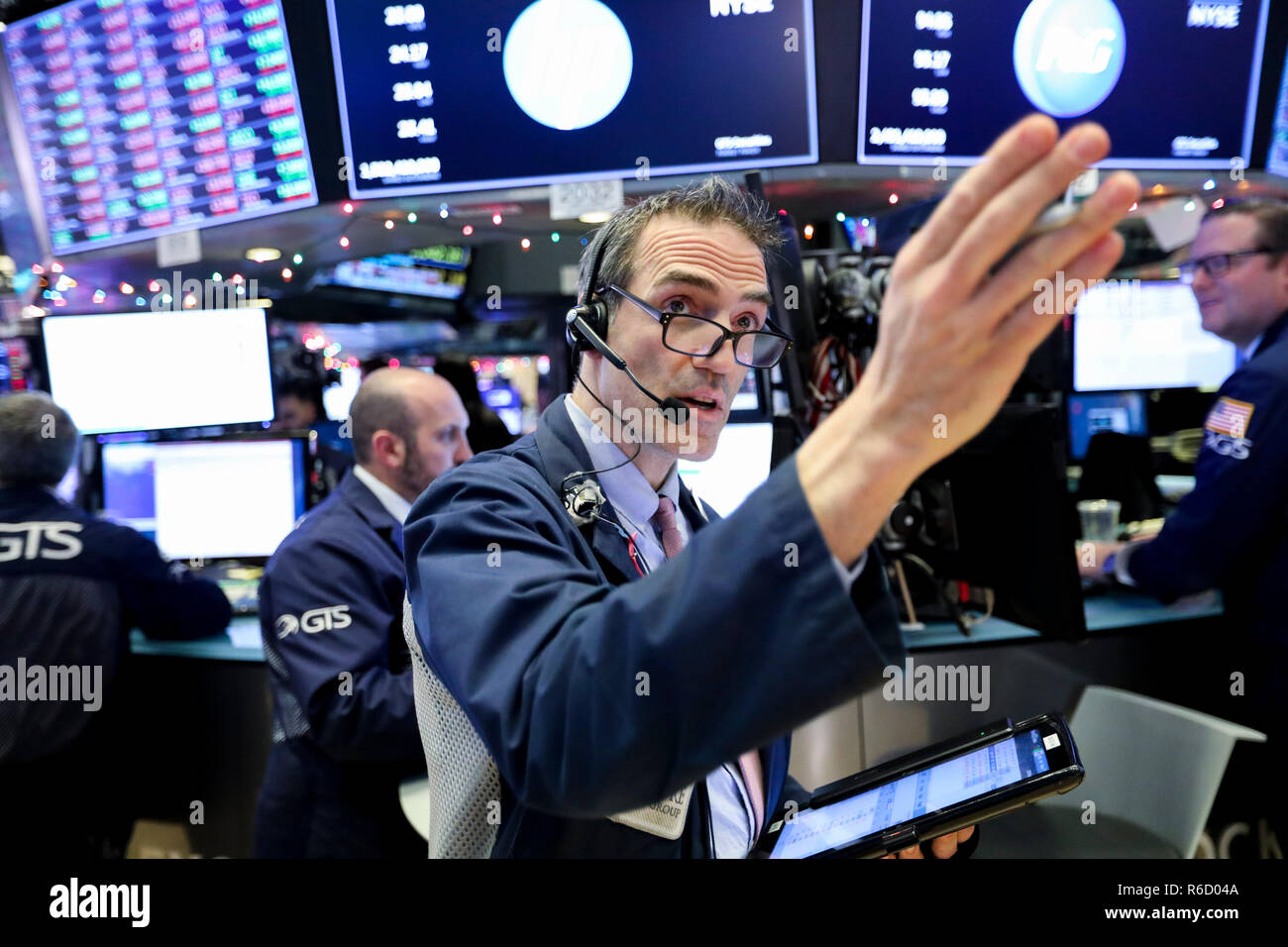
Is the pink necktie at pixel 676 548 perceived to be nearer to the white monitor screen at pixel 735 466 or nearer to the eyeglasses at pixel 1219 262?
the white monitor screen at pixel 735 466

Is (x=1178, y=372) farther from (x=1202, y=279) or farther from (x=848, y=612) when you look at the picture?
(x=848, y=612)

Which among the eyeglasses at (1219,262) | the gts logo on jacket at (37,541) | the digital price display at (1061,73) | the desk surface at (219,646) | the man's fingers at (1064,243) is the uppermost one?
the digital price display at (1061,73)

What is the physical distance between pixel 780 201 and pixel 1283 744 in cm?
187

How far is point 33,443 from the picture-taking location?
8.04 ft

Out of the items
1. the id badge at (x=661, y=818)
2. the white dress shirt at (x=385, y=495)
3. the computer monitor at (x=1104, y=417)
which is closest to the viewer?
the id badge at (x=661, y=818)

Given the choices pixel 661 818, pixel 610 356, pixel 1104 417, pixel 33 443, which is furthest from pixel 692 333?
pixel 1104 417

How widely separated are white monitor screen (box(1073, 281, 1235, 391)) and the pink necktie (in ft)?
8.93

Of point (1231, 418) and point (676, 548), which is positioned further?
point (1231, 418)

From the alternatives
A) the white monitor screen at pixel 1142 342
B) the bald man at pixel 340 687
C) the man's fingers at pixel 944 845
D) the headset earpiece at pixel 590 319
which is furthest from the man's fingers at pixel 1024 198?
the white monitor screen at pixel 1142 342

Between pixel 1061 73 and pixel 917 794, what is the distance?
2082mm

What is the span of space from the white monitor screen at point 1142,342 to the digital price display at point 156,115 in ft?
8.71

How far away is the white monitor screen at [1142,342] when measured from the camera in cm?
341

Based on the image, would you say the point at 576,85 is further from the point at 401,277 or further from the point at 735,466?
the point at 401,277
